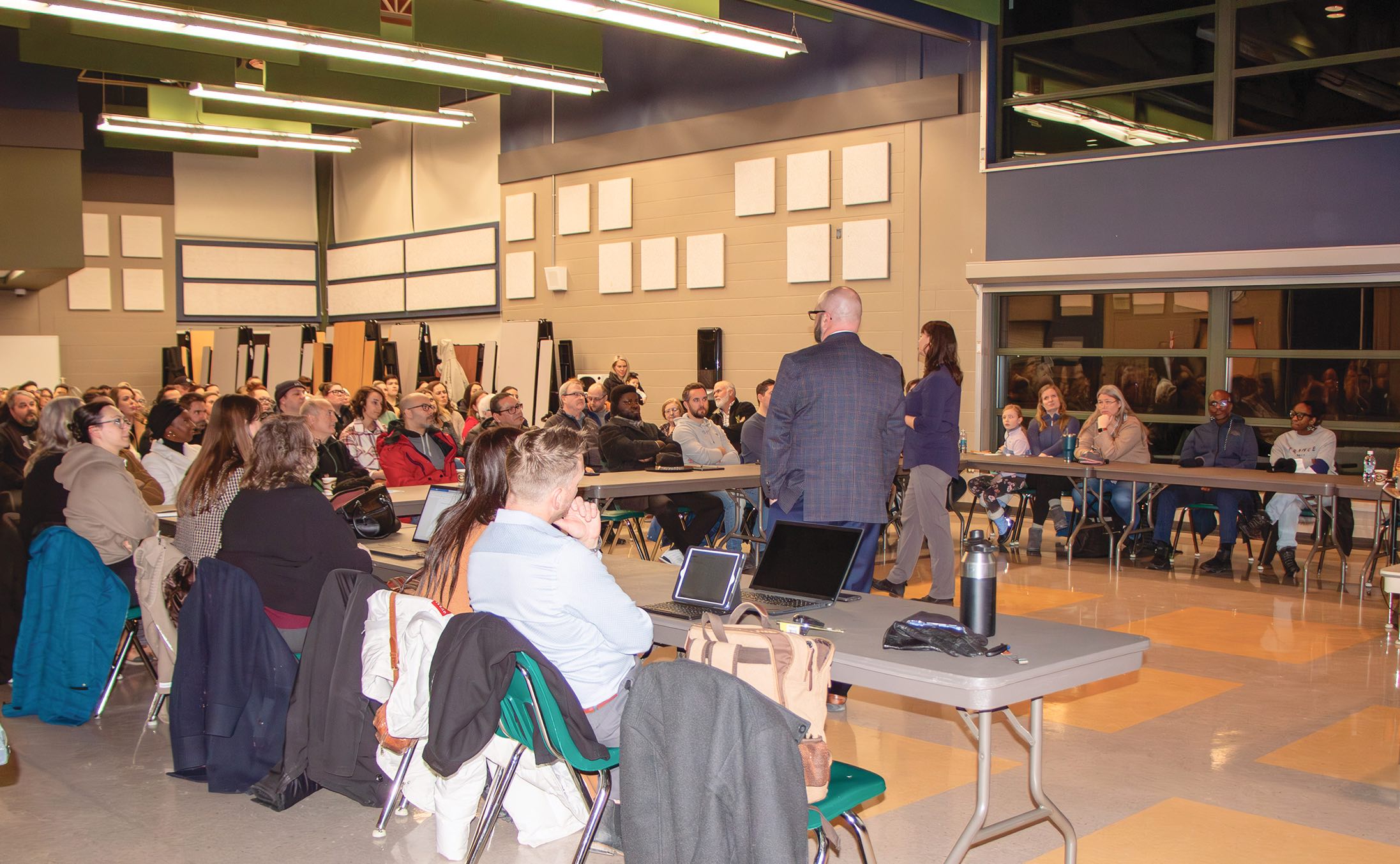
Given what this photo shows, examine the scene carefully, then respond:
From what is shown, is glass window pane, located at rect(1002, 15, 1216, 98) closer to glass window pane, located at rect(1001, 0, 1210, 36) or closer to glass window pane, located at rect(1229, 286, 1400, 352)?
glass window pane, located at rect(1001, 0, 1210, 36)

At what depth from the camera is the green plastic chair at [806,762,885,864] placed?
2.31m

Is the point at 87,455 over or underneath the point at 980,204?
underneath

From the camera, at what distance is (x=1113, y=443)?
27.1 ft

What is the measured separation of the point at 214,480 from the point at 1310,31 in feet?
29.3

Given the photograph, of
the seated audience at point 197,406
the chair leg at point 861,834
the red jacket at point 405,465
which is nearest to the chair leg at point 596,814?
the chair leg at point 861,834

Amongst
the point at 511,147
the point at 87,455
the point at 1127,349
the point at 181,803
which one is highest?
the point at 511,147

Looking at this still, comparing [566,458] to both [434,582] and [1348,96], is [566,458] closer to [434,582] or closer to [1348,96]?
[434,582]

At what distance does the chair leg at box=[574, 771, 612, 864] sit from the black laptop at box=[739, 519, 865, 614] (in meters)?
0.66

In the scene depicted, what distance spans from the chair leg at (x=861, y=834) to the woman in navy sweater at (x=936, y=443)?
3.45 metres

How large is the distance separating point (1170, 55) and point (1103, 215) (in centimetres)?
144

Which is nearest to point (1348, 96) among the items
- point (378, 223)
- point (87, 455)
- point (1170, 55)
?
point (1170, 55)

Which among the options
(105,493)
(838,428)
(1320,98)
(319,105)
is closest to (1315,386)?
(1320,98)

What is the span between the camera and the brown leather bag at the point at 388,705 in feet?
9.57

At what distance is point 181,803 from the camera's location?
348cm
